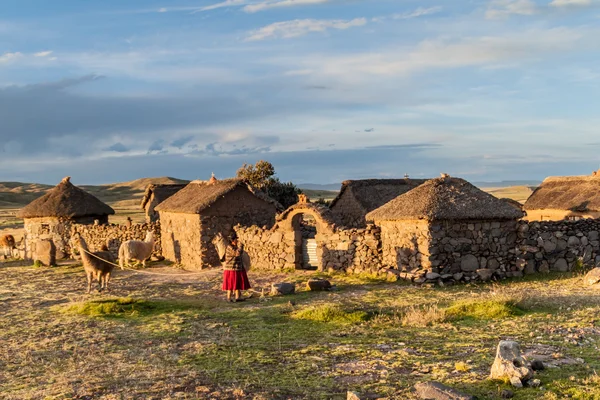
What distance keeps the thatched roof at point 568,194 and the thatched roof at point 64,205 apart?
21.7 meters

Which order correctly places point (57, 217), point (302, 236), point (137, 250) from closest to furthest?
point (302, 236), point (137, 250), point (57, 217)

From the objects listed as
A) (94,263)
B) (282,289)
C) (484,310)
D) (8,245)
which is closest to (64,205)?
(8,245)

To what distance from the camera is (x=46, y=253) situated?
2820 cm

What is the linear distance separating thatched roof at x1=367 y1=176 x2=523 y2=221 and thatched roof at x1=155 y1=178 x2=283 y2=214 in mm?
7335

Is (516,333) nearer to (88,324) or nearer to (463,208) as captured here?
(463,208)

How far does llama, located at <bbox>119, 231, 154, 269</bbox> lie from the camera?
2539 cm

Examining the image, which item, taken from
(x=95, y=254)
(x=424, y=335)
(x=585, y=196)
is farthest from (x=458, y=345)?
(x=585, y=196)

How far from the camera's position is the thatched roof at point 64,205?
3078 cm

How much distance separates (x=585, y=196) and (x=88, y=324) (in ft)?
73.8

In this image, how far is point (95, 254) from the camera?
18.9 meters

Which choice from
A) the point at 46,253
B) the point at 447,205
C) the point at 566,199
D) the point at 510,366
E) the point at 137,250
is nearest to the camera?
the point at 510,366

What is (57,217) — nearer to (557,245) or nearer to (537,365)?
(557,245)

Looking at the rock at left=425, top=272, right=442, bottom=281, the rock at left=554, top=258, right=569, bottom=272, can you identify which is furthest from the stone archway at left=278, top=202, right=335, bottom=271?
the rock at left=554, top=258, right=569, bottom=272

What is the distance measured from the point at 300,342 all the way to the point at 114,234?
2032 centimetres
